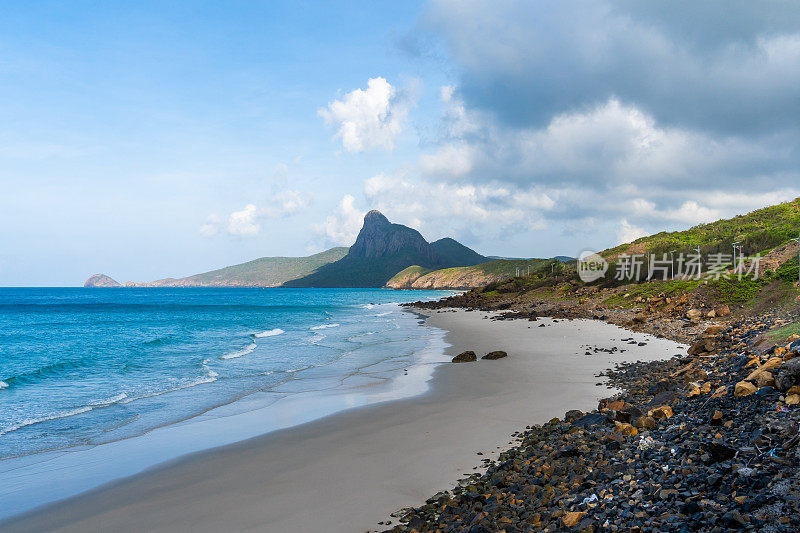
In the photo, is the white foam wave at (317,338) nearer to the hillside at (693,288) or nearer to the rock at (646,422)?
the hillside at (693,288)

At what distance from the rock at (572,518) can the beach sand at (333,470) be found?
2842 mm

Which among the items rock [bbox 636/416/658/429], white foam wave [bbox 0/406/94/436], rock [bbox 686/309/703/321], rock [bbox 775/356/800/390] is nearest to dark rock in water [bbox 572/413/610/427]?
rock [bbox 636/416/658/429]

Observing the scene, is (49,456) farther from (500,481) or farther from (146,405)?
(500,481)


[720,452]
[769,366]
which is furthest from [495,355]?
[720,452]

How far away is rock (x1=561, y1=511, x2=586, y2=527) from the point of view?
5.80 meters

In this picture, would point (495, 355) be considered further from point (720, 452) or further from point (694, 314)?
point (720, 452)

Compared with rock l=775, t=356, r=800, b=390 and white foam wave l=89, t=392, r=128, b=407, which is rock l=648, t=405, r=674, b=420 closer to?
rock l=775, t=356, r=800, b=390

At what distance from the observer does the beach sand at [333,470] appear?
7.85 meters

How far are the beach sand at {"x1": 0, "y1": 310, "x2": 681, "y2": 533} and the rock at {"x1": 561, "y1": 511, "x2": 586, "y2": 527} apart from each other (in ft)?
9.32

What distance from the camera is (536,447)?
937cm

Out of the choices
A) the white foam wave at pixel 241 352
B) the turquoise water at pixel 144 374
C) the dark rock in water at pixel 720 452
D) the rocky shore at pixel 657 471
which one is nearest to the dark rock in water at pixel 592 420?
the rocky shore at pixel 657 471

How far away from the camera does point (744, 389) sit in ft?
27.1

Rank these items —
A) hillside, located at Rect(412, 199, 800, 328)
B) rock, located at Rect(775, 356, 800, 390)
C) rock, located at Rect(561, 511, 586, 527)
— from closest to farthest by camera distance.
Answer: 1. rock, located at Rect(561, 511, 586, 527)
2. rock, located at Rect(775, 356, 800, 390)
3. hillside, located at Rect(412, 199, 800, 328)

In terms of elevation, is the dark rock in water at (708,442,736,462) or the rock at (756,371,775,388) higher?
the rock at (756,371,775,388)
